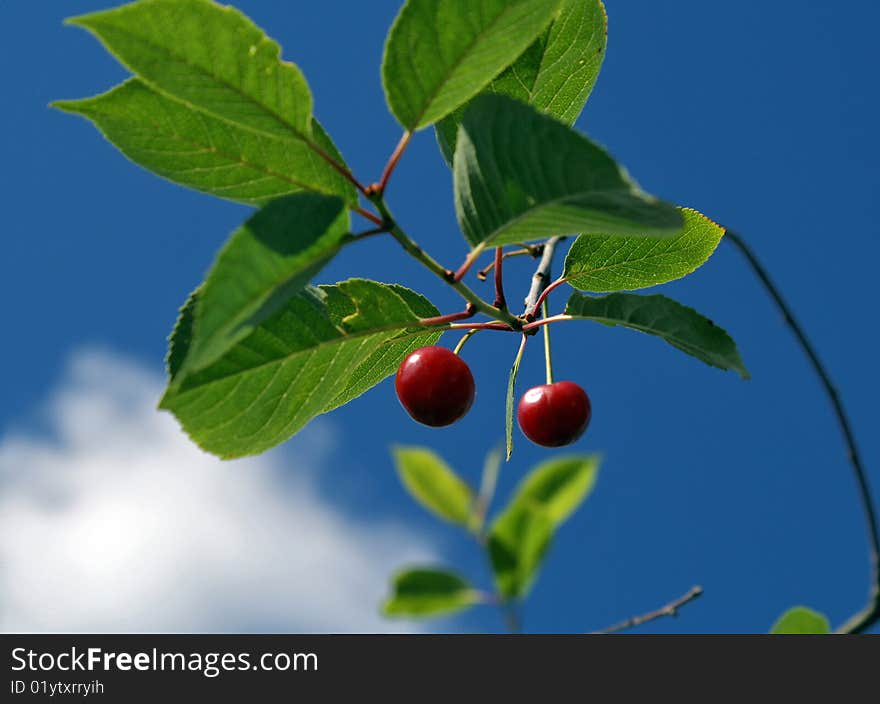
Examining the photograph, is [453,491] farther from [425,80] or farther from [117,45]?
[117,45]

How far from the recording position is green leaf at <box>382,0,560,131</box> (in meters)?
1.56

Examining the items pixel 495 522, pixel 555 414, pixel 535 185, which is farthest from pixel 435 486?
pixel 555 414

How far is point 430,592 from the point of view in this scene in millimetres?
1255

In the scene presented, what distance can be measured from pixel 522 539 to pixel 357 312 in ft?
3.12

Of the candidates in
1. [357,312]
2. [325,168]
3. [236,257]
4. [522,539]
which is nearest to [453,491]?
[522,539]

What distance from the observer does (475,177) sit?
1678 mm

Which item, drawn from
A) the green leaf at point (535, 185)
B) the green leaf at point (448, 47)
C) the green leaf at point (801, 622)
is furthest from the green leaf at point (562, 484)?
the green leaf at point (801, 622)

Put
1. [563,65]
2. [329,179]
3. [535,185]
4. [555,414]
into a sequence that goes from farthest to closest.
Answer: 1. [555,414]
2. [563,65]
3. [329,179]
4. [535,185]

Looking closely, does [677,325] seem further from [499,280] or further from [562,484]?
[562,484]

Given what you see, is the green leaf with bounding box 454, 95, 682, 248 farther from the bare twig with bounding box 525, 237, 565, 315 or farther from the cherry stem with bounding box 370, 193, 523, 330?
the bare twig with bounding box 525, 237, 565, 315

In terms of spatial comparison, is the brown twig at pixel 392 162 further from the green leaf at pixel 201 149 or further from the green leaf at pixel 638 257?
the green leaf at pixel 638 257

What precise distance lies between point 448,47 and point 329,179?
0.32 metres

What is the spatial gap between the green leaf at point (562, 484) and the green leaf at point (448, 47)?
67cm

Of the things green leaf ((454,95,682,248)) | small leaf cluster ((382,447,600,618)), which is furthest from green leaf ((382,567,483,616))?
green leaf ((454,95,682,248))
